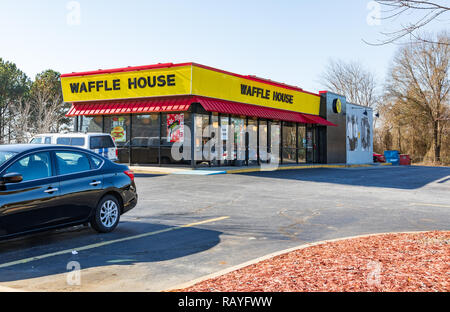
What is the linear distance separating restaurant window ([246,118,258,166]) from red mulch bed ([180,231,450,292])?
21900 mm

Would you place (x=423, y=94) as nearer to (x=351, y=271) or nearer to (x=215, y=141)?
(x=215, y=141)

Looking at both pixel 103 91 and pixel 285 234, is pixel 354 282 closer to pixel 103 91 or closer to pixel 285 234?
pixel 285 234

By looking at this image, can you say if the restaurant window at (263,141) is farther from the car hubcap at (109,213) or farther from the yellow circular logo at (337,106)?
the car hubcap at (109,213)

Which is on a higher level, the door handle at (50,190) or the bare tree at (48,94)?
the bare tree at (48,94)

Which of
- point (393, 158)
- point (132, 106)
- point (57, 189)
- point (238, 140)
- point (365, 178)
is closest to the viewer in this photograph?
point (57, 189)

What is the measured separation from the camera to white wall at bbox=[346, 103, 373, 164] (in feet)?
132

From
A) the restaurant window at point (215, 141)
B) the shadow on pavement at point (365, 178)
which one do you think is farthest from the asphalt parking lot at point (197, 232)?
the restaurant window at point (215, 141)

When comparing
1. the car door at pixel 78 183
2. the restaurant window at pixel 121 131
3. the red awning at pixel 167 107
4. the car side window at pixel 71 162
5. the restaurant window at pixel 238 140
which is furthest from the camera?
the restaurant window at pixel 238 140

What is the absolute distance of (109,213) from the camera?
8094mm

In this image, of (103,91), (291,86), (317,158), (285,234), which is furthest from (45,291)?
(317,158)

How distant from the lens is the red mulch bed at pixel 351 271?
446cm

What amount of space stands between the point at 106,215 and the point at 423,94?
48.9 m

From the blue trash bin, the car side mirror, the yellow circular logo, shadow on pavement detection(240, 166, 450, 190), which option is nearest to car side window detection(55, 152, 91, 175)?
the car side mirror

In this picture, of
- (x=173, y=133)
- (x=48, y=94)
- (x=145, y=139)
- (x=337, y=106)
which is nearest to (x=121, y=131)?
(x=145, y=139)
